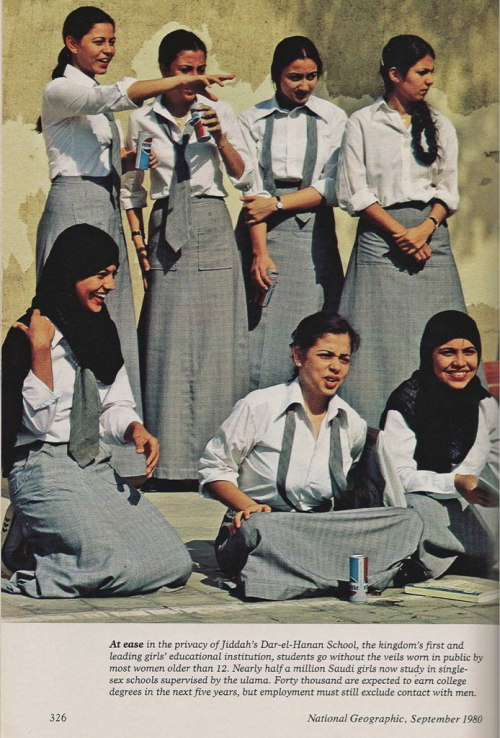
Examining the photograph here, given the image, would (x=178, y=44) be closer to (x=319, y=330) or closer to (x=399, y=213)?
(x=399, y=213)

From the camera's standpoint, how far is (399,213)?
24.4 feet

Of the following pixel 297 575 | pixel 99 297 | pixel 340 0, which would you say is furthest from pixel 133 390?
pixel 340 0

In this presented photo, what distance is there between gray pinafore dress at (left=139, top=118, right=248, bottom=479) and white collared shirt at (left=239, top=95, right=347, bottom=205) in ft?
1.09

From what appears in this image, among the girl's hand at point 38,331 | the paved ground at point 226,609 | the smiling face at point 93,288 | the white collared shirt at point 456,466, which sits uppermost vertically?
the smiling face at point 93,288

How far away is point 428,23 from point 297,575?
2641mm

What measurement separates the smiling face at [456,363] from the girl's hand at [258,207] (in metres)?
1.23

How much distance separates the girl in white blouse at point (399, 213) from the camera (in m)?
7.37

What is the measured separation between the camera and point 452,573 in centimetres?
682

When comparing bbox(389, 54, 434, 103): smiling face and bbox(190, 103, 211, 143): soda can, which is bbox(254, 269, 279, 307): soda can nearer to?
bbox(190, 103, 211, 143): soda can

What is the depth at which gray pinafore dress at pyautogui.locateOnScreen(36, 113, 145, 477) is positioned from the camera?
715 centimetres

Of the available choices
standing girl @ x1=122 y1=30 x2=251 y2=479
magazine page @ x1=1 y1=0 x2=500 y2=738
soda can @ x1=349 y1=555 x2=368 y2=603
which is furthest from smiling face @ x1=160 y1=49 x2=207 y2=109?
soda can @ x1=349 y1=555 x2=368 y2=603

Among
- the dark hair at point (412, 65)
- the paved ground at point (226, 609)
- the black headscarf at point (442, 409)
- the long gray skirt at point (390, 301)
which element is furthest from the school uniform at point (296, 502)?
the dark hair at point (412, 65)

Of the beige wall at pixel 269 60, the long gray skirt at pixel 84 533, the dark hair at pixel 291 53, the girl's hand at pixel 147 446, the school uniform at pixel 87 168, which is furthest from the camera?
the dark hair at pixel 291 53

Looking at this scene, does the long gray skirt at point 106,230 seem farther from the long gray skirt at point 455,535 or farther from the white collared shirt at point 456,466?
the long gray skirt at point 455,535
